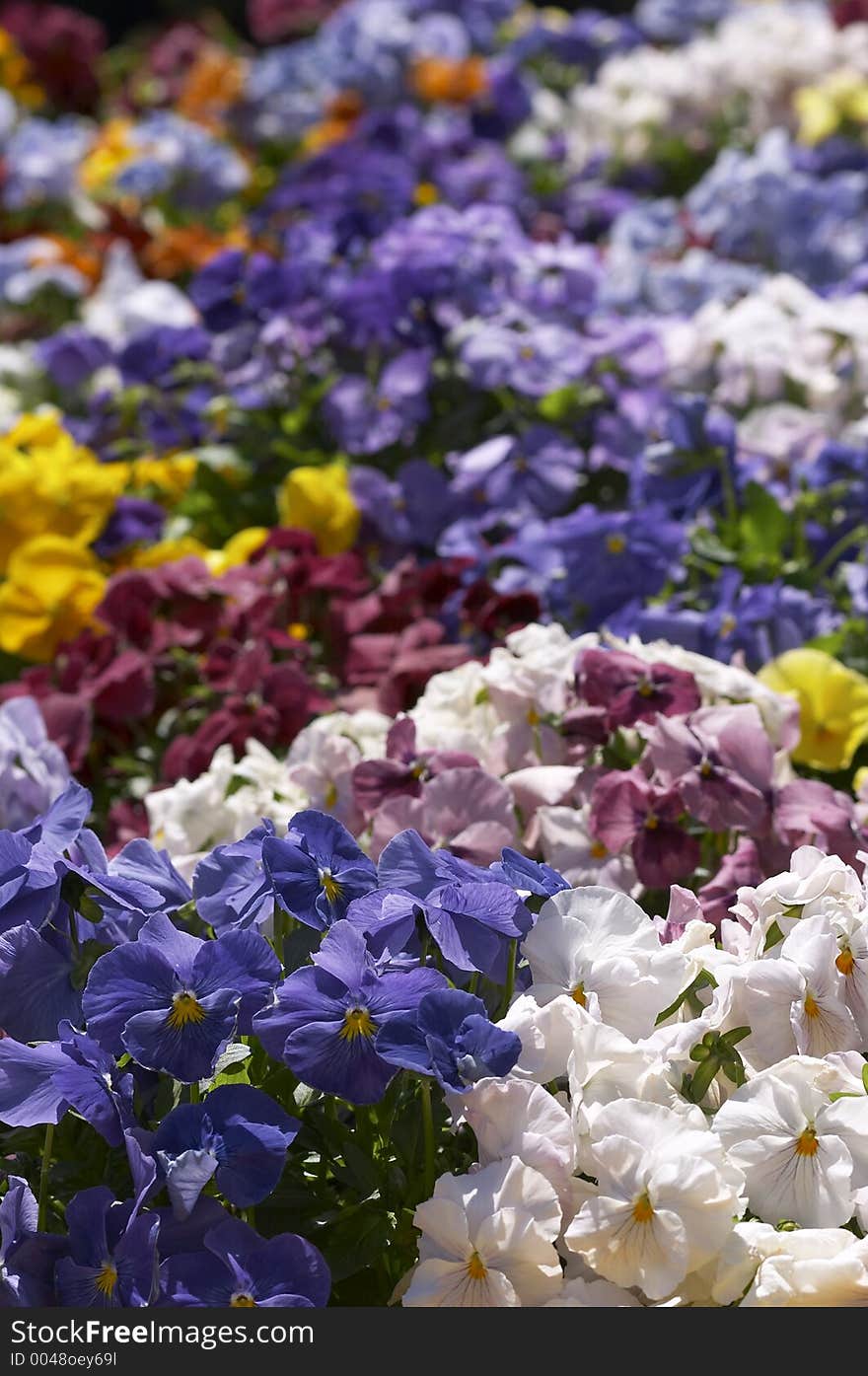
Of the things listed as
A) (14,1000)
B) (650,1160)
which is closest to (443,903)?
(650,1160)

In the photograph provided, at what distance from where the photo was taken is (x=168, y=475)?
10.2 ft

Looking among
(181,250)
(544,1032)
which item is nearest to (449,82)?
(181,250)

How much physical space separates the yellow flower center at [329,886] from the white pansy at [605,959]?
0.17 m

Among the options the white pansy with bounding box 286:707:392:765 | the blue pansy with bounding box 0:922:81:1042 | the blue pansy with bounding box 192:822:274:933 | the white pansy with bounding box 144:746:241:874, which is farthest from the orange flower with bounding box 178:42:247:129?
the blue pansy with bounding box 0:922:81:1042

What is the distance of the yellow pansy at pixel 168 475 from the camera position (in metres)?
3.09

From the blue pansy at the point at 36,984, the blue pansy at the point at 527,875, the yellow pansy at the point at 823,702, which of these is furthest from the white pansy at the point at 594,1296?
the yellow pansy at the point at 823,702

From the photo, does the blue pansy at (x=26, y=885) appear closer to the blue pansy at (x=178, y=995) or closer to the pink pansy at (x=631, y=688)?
the blue pansy at (x=178, y=995)

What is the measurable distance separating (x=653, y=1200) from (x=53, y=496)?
188 cm

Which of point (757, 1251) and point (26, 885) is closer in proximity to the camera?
point (757, 1251)

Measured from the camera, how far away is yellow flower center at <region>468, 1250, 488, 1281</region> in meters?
1.24

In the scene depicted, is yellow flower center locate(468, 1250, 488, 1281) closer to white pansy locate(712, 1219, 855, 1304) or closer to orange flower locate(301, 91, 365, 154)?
white pansy locate(712, 1219, 855, 1304)

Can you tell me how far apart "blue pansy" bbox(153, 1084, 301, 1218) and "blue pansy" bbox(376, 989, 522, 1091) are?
11cm

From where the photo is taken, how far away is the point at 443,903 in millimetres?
1338

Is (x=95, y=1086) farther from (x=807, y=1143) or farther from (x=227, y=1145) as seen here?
(x=807, y=1143)
